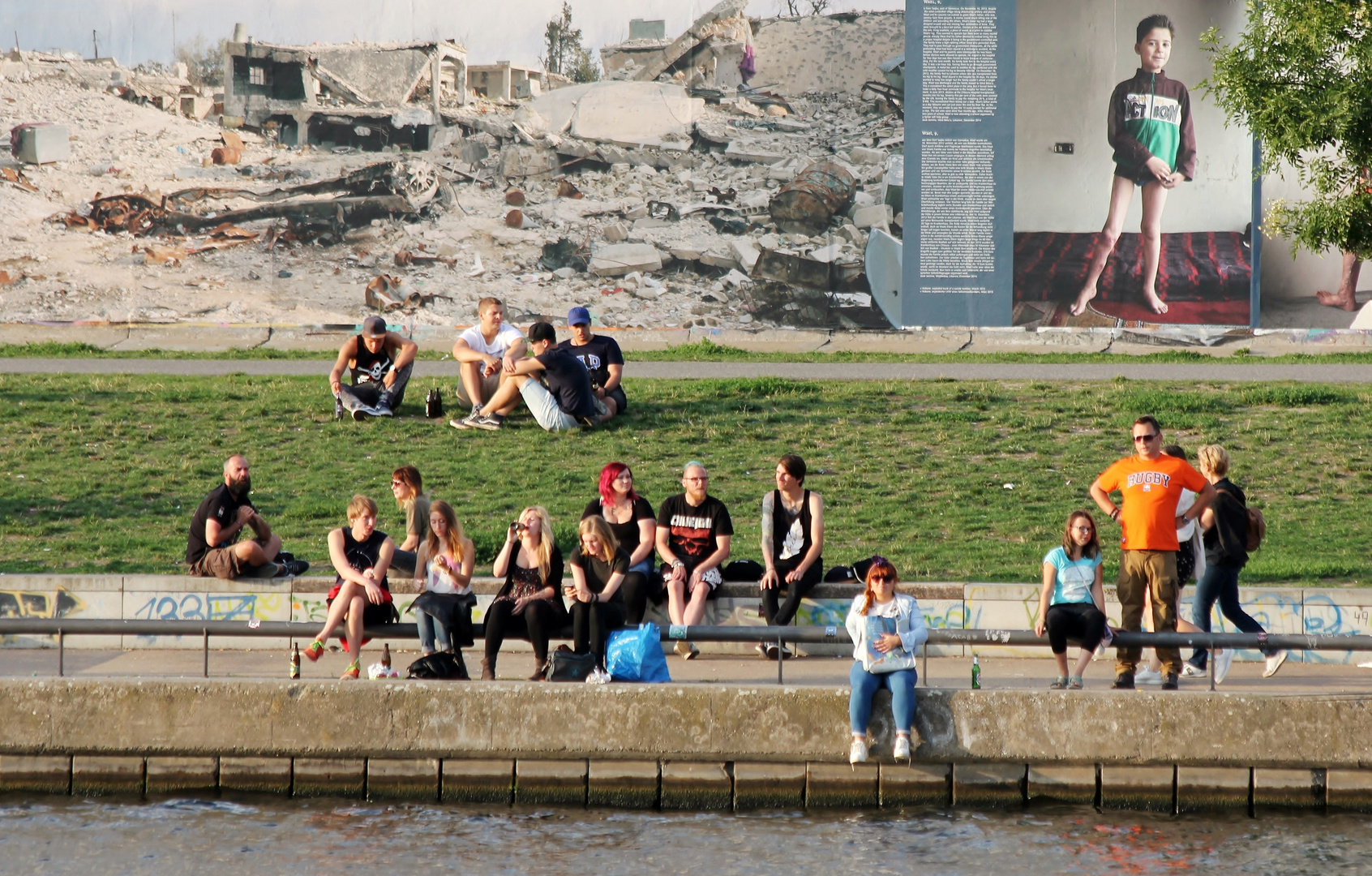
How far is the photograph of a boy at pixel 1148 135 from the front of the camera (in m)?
23.3

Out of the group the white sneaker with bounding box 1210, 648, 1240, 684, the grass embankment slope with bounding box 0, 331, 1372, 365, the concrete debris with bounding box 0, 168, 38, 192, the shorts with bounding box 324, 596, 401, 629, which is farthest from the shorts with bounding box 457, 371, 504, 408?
the concrete debris with bounding box 0, 168, 38, 192

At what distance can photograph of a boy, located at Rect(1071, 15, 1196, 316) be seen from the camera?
23312 mm

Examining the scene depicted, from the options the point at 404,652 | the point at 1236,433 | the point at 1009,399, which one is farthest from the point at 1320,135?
the point at 404,652

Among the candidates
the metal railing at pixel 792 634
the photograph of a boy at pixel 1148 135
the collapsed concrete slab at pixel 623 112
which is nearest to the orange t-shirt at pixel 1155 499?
the metal railing at pixel 792 634

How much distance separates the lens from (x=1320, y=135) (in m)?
12.9

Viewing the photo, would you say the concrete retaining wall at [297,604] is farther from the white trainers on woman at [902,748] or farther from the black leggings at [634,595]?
the white trainers on woman at [902,748]

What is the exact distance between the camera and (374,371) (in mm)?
14766

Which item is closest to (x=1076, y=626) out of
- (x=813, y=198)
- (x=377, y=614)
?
(x=377, y=614)

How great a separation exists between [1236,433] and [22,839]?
1144 cm

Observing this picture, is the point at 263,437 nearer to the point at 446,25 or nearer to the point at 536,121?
the point at 536,121

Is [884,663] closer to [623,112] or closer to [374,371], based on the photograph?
[374,371]

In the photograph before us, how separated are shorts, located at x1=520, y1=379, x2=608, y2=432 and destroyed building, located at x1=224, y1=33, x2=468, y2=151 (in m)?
11.7

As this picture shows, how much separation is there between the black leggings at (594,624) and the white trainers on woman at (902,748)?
1.78 metres

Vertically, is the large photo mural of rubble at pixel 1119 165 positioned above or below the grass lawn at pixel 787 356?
above
